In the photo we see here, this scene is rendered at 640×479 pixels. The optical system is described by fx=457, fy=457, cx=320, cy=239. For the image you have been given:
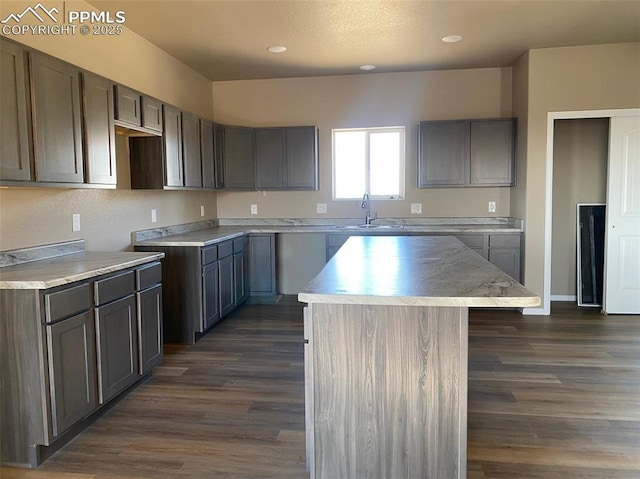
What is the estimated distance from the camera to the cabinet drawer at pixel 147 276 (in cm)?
292

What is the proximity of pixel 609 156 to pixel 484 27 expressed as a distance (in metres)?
1.93

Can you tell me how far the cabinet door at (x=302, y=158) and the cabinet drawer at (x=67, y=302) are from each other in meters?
3.33

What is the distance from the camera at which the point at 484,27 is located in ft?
13.0

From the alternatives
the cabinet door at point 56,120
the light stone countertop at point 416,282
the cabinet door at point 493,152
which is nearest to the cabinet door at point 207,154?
the cabinet door at point 56,120

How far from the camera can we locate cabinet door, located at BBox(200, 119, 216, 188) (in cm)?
470

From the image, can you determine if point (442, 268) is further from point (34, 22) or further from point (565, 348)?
point (34, 22)

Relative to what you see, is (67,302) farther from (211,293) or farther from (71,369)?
(211,293)

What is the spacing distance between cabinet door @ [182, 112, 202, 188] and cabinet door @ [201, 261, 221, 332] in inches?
34.0

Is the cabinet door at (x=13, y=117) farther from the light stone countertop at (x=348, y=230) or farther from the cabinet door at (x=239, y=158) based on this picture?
the cabinet door at (x=239, y=158)

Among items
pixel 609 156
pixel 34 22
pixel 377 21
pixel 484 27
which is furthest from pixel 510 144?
pixel 34 22

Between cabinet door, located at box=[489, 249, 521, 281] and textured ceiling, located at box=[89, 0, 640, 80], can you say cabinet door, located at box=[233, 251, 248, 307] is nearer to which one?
textured ceiling, located at box=[89, 0, 640, 80]

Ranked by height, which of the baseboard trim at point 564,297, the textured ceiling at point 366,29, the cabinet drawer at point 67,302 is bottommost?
the baseboard trim at point 564,297

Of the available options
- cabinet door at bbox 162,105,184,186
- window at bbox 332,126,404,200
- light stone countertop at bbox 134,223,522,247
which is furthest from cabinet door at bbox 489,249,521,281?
cabinet door at bbox 162,105,184,186

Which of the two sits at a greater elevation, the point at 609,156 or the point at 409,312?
the point at 609,156
